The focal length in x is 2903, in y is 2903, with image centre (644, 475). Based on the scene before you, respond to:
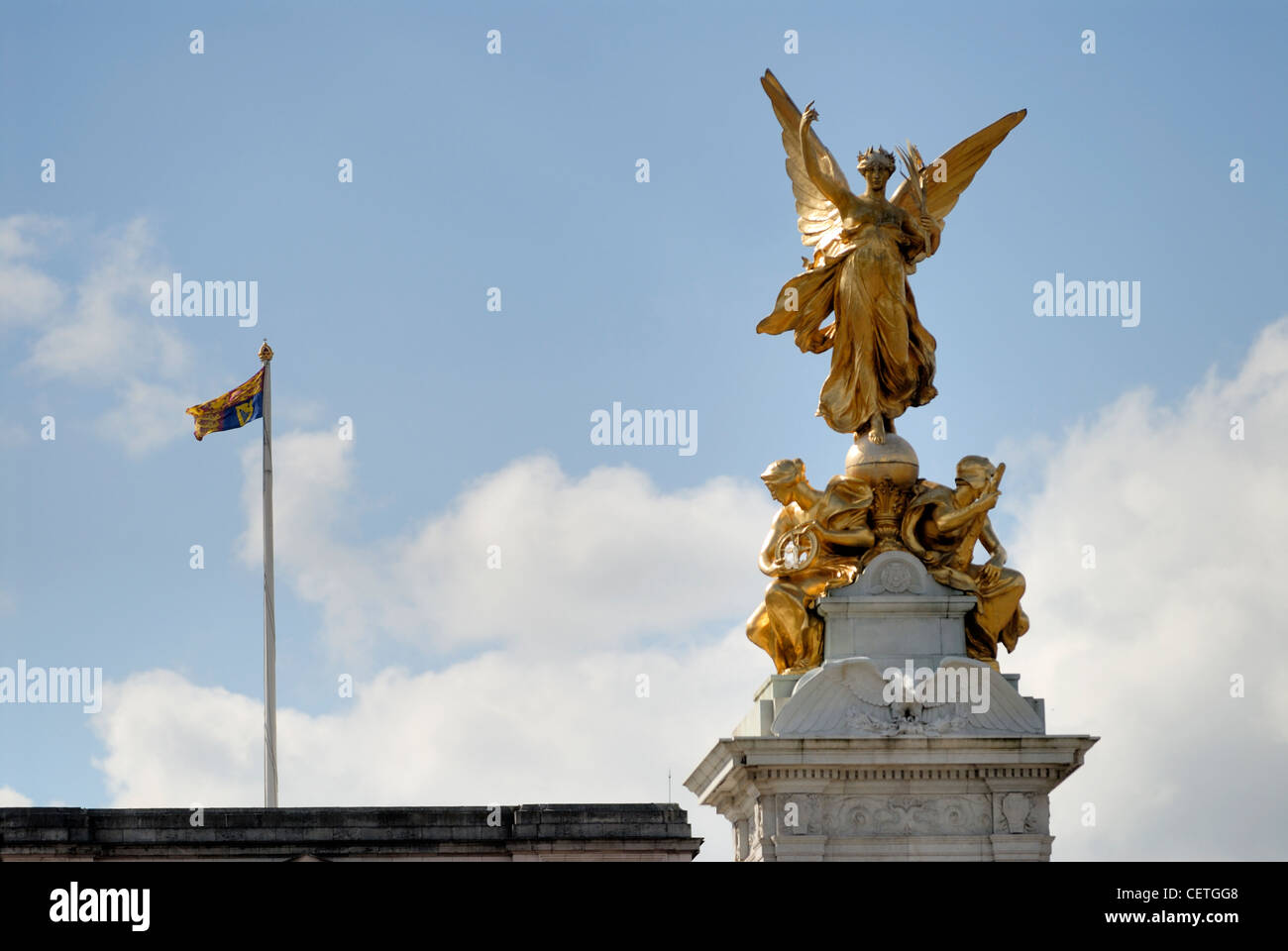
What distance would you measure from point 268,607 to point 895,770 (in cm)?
1130

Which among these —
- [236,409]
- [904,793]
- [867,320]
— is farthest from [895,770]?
[236,409]

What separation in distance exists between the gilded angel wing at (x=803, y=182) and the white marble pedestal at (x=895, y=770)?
6.72 m

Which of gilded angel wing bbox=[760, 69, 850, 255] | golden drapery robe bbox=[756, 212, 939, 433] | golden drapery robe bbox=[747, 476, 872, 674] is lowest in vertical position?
golden drapery robe bbox=[747, 476, 872, 674]

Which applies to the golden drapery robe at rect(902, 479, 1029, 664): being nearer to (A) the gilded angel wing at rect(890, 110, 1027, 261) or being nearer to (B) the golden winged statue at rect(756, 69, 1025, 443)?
(B) the golden winged statue at rect(756, 69, 1025, 443)

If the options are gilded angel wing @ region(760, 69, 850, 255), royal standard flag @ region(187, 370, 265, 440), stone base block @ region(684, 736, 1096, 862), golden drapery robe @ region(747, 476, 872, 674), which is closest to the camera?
stone base block @ region(684, 736, 1096, 862)

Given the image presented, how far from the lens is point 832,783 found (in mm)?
38906

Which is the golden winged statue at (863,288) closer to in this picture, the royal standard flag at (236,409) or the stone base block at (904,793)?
the stone base block at (904,793)

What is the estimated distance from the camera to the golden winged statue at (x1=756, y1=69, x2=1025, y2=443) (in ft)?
136

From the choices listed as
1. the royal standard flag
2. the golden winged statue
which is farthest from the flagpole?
the golden winged statue

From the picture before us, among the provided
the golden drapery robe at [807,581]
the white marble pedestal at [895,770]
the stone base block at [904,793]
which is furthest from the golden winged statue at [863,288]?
the stone base block at [904,793]

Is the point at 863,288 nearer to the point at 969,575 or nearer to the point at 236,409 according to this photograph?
the point at 969,575

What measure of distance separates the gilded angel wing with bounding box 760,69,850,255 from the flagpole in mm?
9744
